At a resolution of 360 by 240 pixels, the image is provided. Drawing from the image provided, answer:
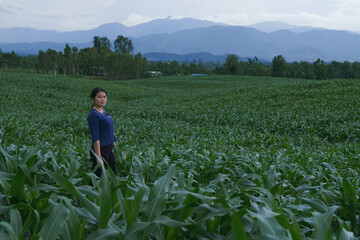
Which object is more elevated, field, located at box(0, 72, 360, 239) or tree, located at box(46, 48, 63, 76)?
tree, located at box(46, 48, 63, 76)

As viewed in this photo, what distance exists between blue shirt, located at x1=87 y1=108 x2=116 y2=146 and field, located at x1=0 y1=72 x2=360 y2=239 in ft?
1.25

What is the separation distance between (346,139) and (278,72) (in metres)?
70.8

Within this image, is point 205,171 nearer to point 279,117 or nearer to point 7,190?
point 7,190

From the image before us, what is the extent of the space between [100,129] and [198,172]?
1.75 meters

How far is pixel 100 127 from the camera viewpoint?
A: 4516mm

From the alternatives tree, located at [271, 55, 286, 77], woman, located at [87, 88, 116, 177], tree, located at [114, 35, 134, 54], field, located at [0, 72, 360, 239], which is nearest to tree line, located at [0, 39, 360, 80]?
tree, located at [271, 55, 286, 77]

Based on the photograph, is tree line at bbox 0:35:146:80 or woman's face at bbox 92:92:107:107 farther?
tree line at bbox 0:35:146:80

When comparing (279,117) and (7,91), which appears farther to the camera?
(7,91)

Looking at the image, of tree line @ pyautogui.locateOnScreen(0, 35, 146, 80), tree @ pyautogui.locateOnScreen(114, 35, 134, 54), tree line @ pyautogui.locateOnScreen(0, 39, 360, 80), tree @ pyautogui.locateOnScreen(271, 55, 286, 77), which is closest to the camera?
tree line @ pyautogui.locateOnScreen(0, 35, 146, 80)

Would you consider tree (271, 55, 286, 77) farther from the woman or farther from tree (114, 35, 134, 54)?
the woman

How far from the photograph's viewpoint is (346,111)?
14594 millimetres

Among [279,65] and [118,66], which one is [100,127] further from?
[279,65]

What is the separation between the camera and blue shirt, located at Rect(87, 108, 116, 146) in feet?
14.2

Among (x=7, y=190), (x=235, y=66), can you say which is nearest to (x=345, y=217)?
(x=7, y=190)
